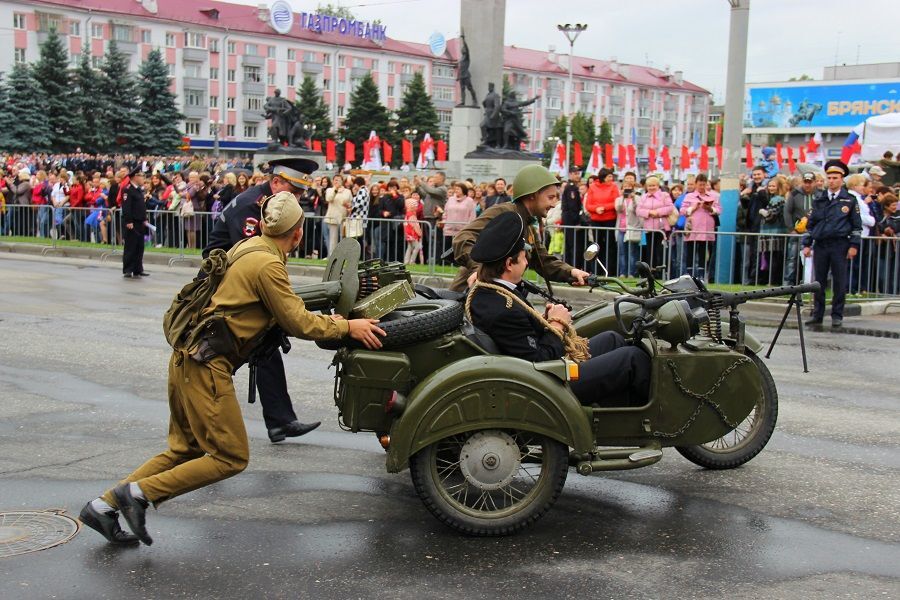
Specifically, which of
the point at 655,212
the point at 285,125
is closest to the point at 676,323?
the point at 655,212

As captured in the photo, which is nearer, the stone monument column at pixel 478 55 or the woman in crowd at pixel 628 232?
the woman in crowd at pixel 628 232

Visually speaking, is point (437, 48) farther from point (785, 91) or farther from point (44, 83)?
point (44, 83)

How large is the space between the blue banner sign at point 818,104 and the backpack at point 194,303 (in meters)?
78.7

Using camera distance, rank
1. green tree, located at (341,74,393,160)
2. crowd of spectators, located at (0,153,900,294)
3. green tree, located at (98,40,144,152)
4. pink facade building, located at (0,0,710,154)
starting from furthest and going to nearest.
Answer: pink facade building, located at (0,0,710,154) < green tree, located at (341,74,393,160) < green tree, located at (98,40,144,152) < crowd of spectators, located at (0,153,900,294)

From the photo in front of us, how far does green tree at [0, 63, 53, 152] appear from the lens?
66.1 meters

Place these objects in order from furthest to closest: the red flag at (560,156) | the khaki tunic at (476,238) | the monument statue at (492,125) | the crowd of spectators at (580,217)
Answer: the red flag at (560,156) → the monument statue at (492,125) → the crowd of spectators at (580,217) → the khaki tunic at (476,238)

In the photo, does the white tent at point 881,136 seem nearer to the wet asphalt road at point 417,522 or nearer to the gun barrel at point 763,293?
the wet asphalt road at point 417,522

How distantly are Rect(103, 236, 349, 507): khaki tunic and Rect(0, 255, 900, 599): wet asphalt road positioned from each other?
334mm

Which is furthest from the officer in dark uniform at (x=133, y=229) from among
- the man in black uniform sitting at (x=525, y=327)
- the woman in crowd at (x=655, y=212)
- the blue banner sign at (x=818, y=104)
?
the blue banner sign at (x=818, y=104)

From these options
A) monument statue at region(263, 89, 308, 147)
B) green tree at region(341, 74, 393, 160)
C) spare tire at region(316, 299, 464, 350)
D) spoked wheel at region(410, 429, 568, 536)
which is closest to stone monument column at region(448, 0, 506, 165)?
monument statue at region(263, 89, 308, 147)

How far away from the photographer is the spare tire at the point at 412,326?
5379mm

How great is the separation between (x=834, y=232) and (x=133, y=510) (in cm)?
1080

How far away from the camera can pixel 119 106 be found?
71625 millimetres

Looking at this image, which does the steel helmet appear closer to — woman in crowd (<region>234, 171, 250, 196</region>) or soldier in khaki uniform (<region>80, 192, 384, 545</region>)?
soldier in khaki uniform (<region>80, 192, 384, 545</region>)
